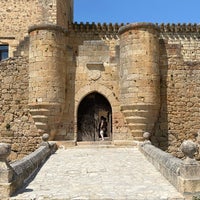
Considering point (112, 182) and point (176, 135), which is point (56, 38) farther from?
point (112, 182)

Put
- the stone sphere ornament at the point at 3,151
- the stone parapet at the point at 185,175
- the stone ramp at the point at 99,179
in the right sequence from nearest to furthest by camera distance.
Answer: the stone parapet at the point at 185,175
the stone ramp at the point at 99,179
the stone sphere ornament at the point at 3,151

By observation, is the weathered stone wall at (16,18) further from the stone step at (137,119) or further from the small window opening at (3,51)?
the stone step at (137,119)

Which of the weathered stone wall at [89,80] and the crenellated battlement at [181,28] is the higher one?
the crenellated battlement at [181,28]

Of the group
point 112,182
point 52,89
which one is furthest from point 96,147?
point 112,182

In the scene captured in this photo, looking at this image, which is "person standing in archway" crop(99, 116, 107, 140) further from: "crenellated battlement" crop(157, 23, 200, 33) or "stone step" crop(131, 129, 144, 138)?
"crenellated battlement" crop(157, 23, 200, 33)

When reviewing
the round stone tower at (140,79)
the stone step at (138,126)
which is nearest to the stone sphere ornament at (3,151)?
the round stone tower at (140,79)

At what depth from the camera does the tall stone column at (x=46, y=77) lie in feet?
40.8

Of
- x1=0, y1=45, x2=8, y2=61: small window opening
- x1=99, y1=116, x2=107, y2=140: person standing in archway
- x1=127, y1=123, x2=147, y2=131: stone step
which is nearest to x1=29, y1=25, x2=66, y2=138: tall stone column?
x1=99, y1=116, x2=107, y2=140: person standing in archway

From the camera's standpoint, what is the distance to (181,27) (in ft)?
69.8

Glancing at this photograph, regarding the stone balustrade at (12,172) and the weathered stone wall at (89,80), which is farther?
the weathered stone wall at (89,80)

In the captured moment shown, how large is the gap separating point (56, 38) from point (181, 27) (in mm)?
11044

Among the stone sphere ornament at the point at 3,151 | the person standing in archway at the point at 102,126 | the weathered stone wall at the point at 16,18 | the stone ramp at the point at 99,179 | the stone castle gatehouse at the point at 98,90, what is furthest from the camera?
the weathered stone wall at the point at 16,18

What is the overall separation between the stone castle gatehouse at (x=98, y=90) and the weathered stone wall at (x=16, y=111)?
1.5 inches

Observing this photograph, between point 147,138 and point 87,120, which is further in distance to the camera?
point 87,120
